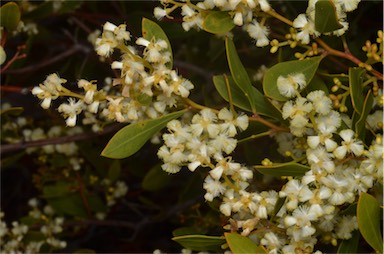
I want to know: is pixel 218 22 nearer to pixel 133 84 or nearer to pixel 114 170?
pixel 133 84

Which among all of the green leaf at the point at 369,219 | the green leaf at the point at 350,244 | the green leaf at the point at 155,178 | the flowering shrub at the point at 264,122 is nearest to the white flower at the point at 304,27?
the flowering shrub at the point at 264,122

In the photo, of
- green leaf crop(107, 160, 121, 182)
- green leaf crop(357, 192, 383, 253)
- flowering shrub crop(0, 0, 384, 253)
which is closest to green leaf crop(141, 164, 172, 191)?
green leaf crop(107, 160, 121, 182)

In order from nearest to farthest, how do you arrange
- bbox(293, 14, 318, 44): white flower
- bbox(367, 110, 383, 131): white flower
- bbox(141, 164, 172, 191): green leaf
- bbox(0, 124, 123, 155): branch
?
bbox(293, 14, 318, 44): white flower
bbox(367, 110, 383, 131): white flower
bbox(0, 124, 123, 155): branch
bbox(141, 164, 172, 191): green leaf

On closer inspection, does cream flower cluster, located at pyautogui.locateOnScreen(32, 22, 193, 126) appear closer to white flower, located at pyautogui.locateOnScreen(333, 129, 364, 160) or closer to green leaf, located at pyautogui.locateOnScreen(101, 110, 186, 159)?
green leaf, located at pyautogui.locateOnScreen(101, 110, 186, 159)

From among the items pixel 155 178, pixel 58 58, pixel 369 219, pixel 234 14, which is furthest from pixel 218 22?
pixel 58 58

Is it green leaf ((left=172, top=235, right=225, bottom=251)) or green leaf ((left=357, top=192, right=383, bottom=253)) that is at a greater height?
green leaf ((left=357, top=192, right=383, bottom=253))
